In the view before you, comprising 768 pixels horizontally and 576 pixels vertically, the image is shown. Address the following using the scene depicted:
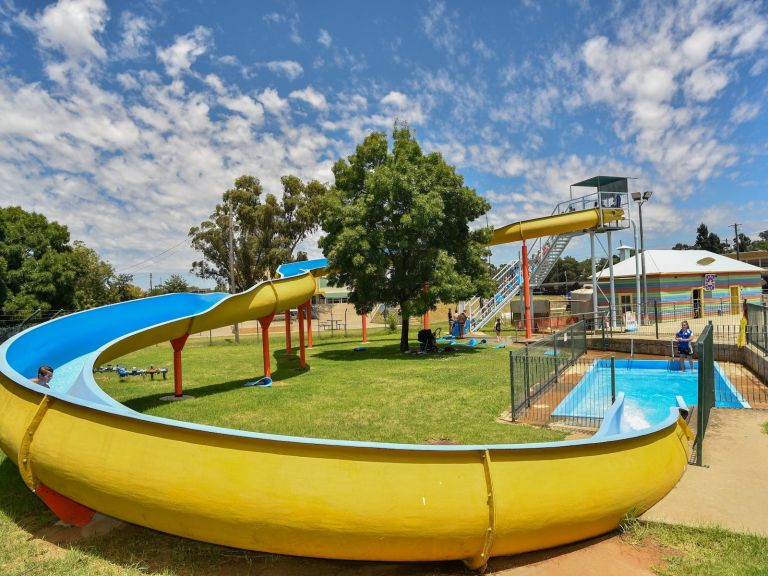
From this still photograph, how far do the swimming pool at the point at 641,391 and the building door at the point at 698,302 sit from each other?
15.9 meters

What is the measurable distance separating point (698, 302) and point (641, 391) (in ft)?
65.2

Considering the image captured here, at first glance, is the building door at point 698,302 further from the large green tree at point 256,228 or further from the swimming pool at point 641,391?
the large green tree at point 256,228

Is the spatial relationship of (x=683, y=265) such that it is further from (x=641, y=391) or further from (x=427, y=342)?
(x=427, y=342)

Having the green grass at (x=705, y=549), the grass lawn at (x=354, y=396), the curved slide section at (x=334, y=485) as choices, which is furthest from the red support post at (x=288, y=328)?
the green grass at (x=705, y=549)

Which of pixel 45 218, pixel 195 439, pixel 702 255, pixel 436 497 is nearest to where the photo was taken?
pixel 436 497

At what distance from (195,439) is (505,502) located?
2.85m

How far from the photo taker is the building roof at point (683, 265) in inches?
1265

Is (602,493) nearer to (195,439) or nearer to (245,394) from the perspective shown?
(195,439)

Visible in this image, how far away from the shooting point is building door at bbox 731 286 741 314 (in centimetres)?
3300

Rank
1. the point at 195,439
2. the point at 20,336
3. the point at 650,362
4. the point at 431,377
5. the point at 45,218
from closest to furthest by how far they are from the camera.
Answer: the point at 195,439 → the point at 20,336 → the point at 431,377 → the point at 650,362 → the point at 45,218

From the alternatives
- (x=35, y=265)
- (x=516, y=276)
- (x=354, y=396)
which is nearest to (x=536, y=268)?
(x=516, y=276)

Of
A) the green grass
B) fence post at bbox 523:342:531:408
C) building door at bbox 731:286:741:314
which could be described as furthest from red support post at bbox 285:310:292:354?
building door at bbox 731:286:741:314

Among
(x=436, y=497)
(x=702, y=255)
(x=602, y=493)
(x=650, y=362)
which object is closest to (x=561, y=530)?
(x=602, y=493)

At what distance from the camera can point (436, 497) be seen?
399 centimetres
